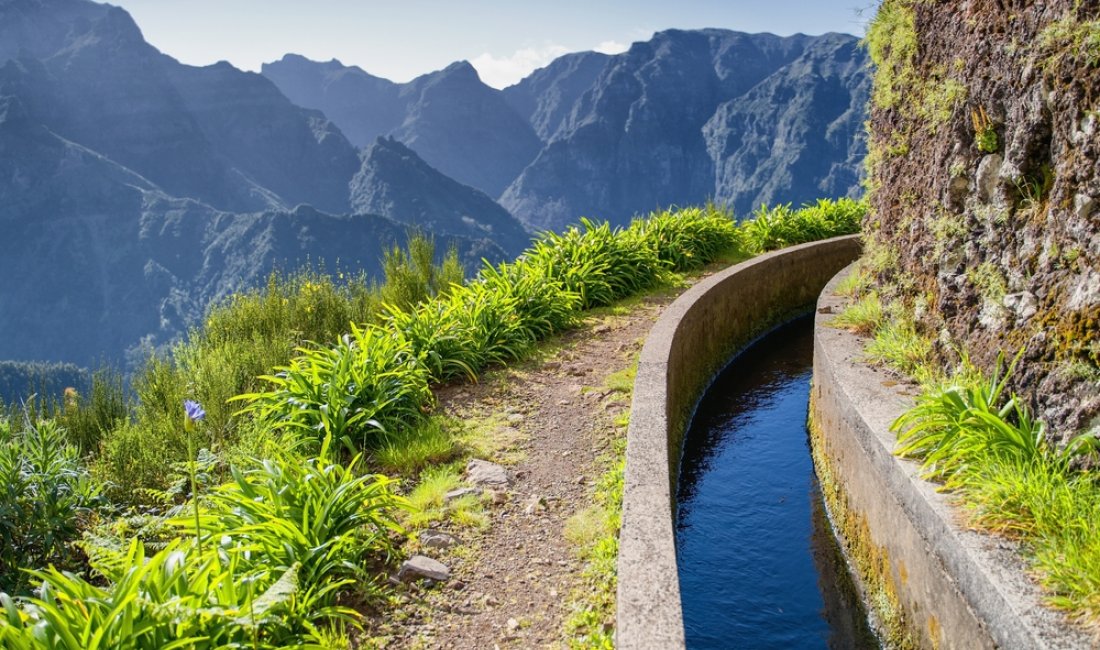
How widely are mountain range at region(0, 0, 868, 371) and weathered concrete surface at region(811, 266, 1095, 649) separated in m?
80.1

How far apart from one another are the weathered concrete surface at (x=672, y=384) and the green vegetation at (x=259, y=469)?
0.26 metres

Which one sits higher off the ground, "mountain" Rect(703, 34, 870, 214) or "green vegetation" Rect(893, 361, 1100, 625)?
"mountain" Rect(703, 34, 870, 214)

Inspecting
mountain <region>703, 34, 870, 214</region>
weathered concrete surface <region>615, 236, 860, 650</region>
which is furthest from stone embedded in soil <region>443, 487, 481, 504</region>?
mountain <region>703, 34, 870, 214</region>

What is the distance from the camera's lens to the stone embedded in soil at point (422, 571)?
326 centimetres

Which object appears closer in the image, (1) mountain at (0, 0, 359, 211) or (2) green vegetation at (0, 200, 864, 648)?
(2) green vegetation at (0, 200, 864, 648)

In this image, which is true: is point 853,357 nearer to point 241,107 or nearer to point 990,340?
point 990,340

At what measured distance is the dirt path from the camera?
2945 millimetres

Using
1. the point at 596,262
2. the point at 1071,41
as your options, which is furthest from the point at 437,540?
the point at 596,262

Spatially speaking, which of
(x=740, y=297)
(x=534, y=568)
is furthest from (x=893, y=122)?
(x=534, y=568)

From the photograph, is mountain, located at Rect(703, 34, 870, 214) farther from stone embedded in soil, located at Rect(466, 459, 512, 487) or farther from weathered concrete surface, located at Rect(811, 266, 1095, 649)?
stone embedded in soil, located at Rect(466, 459, 512, 487)

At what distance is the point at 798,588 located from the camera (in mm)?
4227

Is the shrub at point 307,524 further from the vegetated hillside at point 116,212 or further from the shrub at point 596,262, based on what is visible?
the vegetated hillside at point 116,212

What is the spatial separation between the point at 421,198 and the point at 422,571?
154230 millimetres

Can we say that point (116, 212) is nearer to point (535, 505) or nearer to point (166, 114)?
point (166, 114)
